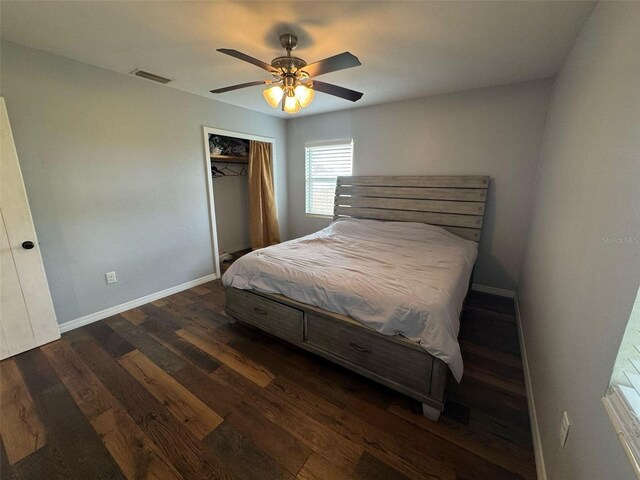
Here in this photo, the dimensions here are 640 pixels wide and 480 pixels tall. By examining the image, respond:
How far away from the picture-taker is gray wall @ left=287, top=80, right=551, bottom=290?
108 inches

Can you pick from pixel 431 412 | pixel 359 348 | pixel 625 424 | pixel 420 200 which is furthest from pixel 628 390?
pixel 420 200

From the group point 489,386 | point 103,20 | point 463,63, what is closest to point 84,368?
point 103,20

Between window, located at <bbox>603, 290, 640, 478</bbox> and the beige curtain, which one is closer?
window, located at <bbox>603, 290, 640, 478</bbox>

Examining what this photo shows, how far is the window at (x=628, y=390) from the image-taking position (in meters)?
0.65

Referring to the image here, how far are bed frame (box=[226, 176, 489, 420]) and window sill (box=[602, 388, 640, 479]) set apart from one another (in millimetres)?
789

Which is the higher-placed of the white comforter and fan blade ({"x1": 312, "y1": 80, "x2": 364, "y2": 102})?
fan blade ({"x1": 312, "y1": 80, "x2": 364, "y2": 102})

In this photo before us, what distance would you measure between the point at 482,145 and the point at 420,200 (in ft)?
2.88

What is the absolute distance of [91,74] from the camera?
2.31 metres

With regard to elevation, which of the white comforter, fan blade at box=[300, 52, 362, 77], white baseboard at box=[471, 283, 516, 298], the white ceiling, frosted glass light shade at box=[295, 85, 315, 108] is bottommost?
white baseboard at box=[471, 283, 516, 298]

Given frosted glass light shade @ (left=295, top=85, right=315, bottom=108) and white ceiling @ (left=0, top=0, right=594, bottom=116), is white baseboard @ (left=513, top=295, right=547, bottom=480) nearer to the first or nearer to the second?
white ceiling @ (left=0, top=0, right=594, bottom=116)

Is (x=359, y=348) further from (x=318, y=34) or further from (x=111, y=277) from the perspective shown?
(x=111, y=277)

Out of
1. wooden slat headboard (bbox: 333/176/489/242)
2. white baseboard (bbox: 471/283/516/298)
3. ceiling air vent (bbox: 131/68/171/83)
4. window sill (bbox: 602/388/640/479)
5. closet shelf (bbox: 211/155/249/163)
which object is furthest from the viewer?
closet shelf (bbox: 211/155/249/163)

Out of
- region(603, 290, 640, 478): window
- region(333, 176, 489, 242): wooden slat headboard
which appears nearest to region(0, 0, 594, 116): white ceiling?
region(333, 176, 489, 242): wooden slat headboard

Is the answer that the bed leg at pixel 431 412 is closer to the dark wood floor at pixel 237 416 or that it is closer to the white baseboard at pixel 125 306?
→ the dark wood floor at pixel 237 416
